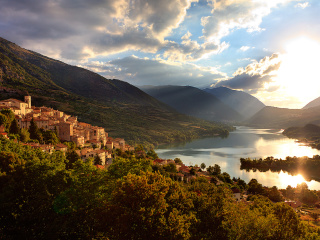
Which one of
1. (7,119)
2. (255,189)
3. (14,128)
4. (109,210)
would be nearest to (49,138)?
(14,128)


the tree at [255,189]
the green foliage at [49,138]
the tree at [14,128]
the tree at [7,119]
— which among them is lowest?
the tree at [255,189]

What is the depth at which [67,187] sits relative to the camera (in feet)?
40.1

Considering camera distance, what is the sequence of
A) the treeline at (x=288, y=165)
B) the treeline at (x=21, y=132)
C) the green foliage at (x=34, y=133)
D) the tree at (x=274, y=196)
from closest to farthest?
the treeline at (x=21, y=132), the green foliage at (x=34, y=133), the tree at (x=274, y=196), the treeline at (x=288, y=165)

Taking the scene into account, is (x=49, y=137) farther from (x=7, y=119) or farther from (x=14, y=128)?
(x=7, y=119)

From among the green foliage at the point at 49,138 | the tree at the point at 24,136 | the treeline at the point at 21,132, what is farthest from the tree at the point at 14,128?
the green foliage at the point at 49,138

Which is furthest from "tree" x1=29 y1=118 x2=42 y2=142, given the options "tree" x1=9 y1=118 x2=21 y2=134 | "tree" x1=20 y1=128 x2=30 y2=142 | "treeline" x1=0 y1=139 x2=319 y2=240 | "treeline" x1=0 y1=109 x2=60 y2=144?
"treeline" x1=0 y1=139 x2=319 y2=240

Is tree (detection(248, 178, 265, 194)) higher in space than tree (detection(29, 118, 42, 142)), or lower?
lower

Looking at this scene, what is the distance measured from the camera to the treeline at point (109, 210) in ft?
32.4

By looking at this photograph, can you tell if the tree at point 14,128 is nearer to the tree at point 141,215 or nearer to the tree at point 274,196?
the tree at point 141,215

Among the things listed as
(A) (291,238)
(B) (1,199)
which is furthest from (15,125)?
(A) (291,238)

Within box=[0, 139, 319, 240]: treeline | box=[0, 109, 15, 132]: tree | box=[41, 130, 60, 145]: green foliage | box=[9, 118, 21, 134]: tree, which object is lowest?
box=[0, 139, 319, 240]: treeline

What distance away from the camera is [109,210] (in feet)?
34.0

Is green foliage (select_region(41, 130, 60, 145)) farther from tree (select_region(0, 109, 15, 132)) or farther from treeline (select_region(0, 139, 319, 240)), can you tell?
treeline (select_region(0, 139, 319, 240))

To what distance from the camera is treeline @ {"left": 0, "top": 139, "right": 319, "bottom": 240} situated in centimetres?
987
